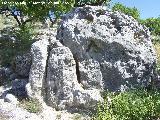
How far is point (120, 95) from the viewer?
19.4 meters

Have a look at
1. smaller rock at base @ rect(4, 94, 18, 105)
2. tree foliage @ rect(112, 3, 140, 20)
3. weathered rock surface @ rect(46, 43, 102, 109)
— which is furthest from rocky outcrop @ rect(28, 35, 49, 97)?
tree foliage @ rect(112, 3, 140, 20)

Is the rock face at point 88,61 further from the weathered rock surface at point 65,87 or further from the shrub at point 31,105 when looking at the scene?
the shrub at point 31,105

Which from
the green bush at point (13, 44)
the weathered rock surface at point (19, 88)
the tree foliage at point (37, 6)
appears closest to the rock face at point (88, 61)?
the weathered rock surface at point (19, 88)

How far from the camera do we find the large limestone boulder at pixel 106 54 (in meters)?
20.6

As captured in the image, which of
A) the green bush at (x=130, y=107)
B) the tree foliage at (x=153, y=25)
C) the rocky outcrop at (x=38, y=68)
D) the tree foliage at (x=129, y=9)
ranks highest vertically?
the rocky outcrop at (x=38, y=68)

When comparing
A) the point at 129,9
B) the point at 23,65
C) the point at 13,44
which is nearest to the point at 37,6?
the point at 13,44

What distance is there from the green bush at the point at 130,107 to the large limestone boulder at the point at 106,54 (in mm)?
1456

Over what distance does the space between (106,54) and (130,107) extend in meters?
4.03

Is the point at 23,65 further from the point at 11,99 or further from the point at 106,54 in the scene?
the point at 106,54

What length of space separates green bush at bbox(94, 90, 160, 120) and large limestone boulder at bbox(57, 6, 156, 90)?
1456 mm

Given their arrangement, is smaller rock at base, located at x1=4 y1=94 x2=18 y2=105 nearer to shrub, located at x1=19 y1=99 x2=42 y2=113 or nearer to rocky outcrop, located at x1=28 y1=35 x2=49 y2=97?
shrub, located at x1=19 y1=99 x2=42 y2=113

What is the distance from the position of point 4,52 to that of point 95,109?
1408 centimetres

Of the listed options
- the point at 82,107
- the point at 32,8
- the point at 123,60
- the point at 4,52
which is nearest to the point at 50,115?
the point at 82,107

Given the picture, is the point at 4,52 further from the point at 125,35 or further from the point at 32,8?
the point at 125,35
